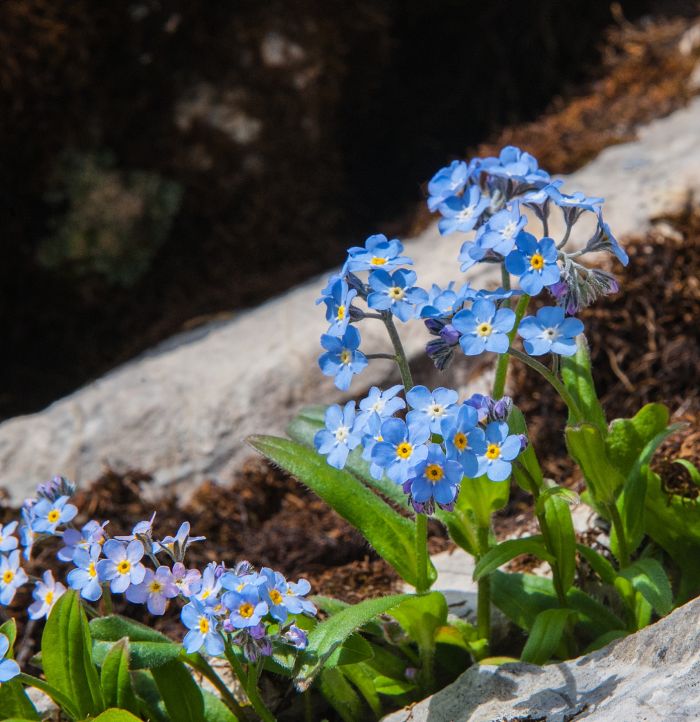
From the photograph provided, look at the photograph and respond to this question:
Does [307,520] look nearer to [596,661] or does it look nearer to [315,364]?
[315,364]

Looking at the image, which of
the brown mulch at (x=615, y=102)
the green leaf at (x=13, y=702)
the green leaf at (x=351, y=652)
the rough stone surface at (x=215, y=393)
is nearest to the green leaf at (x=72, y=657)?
the green leaf at (x=13, y=702)

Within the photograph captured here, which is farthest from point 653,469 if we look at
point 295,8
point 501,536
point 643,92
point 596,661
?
point 295,8

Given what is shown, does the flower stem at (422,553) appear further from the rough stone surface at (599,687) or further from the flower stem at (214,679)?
the flower stem at (214,679)

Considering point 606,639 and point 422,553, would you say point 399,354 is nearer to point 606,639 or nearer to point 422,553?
point 422,553

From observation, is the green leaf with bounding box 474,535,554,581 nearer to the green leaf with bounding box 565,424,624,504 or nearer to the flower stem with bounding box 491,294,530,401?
the green leaf with bounding box 565,424,624,504

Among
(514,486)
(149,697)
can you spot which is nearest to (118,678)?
(149,697)

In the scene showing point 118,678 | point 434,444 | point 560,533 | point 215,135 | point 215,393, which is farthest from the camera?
point 215,135
